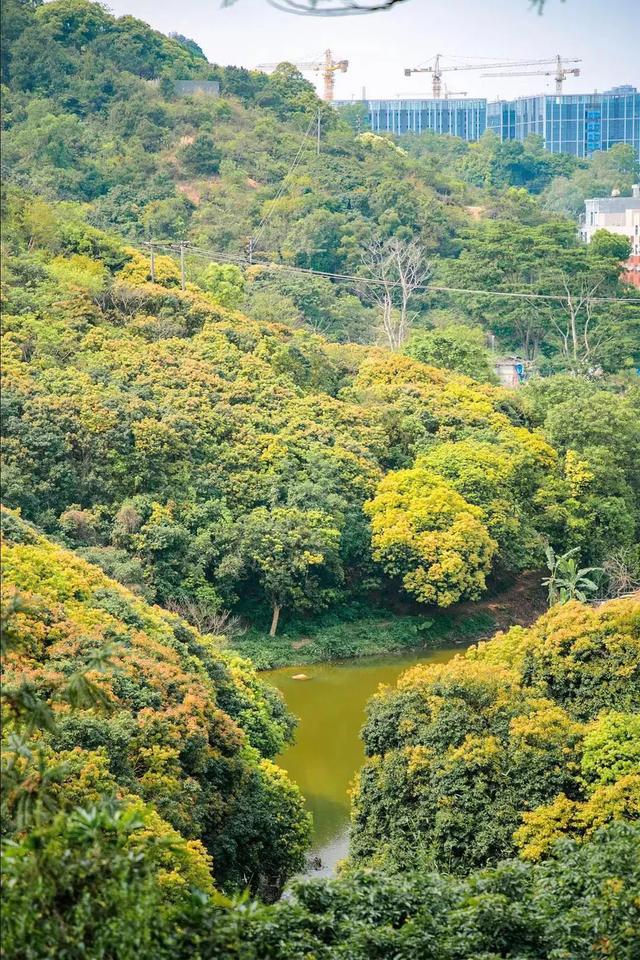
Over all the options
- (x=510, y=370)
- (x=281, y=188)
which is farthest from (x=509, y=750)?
(x=281, y=188)

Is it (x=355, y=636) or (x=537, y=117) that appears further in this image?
(x=537, y=117)

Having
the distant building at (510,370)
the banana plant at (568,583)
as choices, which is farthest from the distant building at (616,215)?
the banana plant at (568,583)

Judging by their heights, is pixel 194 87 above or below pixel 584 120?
below

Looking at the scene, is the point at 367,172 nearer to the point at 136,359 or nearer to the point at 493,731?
the point at 136,359

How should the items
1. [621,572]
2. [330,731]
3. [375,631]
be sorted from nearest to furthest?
[330,731], [375,631], [621,572]

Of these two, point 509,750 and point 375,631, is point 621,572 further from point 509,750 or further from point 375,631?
point 509,750

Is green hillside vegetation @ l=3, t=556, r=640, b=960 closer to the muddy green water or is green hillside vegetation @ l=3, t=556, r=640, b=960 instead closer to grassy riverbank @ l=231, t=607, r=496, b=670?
the muddy green water
